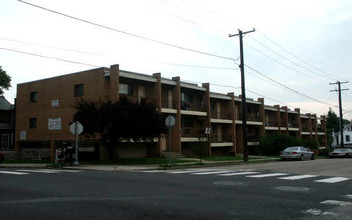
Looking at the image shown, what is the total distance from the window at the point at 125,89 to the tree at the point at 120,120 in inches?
242

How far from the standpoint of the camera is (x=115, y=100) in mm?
27984

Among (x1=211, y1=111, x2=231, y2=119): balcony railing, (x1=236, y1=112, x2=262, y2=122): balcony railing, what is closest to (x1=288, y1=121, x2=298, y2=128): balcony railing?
(x1=236, y1=112, x2=262, y2=122): balcony railing

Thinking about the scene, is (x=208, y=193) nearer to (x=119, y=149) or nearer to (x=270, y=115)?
(x=119, y=149)

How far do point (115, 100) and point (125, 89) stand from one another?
10.5 ft

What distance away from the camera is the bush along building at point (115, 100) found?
29188 millimetres

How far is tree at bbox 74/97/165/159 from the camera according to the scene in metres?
23.3

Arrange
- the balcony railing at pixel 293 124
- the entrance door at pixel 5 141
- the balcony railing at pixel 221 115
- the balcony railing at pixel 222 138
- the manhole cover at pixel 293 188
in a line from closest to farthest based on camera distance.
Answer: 1. the manhole cover at pixel 293 188
2. the balcony railing at pixel 222 138
3. the balcony railing at pixel 221 115
4. the entrance door at pixel 5 141
5. the balcony railing at pixel 293 124

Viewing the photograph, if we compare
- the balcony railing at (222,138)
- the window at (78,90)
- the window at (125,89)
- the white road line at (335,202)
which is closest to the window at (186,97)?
the balcony railing at (222,138)

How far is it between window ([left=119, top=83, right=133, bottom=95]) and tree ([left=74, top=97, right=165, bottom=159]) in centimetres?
614

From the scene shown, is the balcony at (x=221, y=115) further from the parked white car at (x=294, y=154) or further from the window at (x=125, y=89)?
the window at (x=125, y=89)

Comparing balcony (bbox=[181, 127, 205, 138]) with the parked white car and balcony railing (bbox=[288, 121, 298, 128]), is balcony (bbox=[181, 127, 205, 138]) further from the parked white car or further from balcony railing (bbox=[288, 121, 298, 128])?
balcony railing (bbox=[288, 121, 298, 128])

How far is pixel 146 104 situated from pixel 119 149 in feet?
22.4

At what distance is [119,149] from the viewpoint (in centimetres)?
2980

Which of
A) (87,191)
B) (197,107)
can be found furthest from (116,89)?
(87,191)
